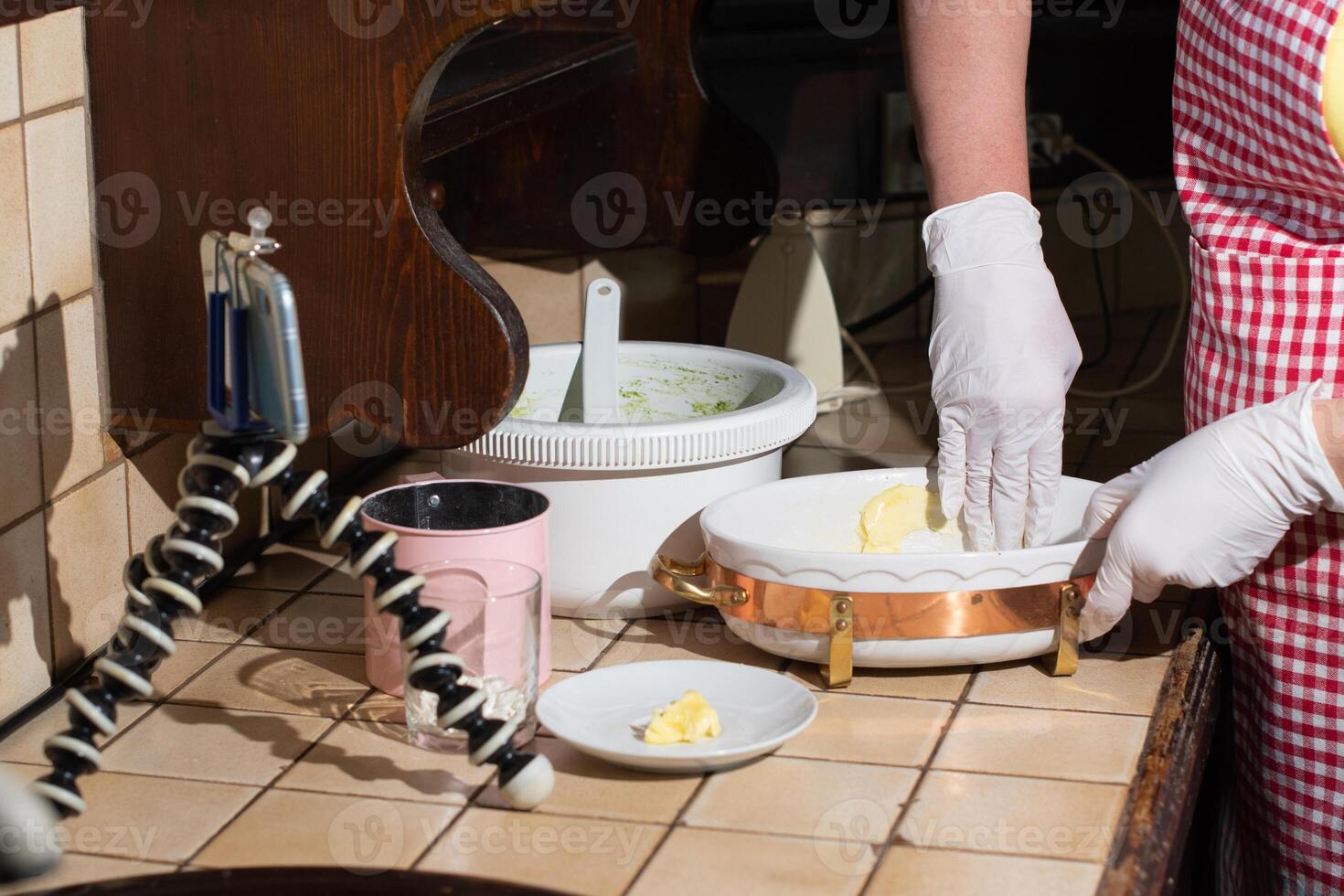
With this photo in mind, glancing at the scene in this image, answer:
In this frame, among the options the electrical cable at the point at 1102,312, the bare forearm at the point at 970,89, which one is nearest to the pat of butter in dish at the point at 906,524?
the bare forearm at the point at 970,89

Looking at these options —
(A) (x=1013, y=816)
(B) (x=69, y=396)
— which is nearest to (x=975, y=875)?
(A) (x=1013, y=816)

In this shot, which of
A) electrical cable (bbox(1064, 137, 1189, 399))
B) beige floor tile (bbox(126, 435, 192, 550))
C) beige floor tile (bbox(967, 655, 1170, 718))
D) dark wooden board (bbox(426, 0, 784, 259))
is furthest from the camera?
electrical cable (bbox(1064, 137, 1189, 399))

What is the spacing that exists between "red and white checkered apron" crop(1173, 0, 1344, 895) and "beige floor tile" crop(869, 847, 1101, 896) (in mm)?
345

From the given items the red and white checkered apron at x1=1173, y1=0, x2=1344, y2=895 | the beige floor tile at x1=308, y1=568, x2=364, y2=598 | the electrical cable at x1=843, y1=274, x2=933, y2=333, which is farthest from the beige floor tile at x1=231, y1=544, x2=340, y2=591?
the electrical cable at x1=843, y1=274, x2=933, y2=333

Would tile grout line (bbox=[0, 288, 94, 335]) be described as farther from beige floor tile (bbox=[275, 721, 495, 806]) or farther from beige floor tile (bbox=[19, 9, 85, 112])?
beige floor tile (bbox=[275, 721, 495, 806])

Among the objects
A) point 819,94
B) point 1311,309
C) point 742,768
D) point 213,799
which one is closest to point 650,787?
point 742,768

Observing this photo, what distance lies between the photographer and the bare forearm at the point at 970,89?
1043mm

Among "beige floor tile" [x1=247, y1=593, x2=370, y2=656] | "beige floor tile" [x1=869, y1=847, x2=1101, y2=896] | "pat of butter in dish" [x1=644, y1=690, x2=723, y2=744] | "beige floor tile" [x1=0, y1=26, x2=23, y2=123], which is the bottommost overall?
"beige floor tile" [x1=869, y1=847, x2=1101, y2=896]

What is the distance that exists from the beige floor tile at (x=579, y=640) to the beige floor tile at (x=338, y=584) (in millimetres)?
160

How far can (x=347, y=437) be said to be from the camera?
1.29 m

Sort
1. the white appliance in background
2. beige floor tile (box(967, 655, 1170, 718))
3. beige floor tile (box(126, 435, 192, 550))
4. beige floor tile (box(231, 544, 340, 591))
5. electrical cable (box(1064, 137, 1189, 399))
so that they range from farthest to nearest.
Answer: electrical cable (box(1064, 137, 1189, 399)), the white appliance in background, beige floor tile (box(231, 544, 340, 591)), beige floor tile (box(126, 435, 192, 550)), beige floor tile (box(967, 655, 1170, 718))

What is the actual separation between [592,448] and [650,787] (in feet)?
0.82

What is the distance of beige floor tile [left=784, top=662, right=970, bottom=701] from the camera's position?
35.9 inches

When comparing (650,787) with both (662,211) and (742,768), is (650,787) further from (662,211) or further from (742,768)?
(662,211)
